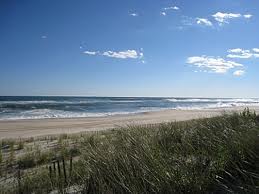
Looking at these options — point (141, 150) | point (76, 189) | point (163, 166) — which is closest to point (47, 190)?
point (76, 189)

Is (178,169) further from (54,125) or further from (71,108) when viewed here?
(71,108)

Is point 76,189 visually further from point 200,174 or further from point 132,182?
point 200,174

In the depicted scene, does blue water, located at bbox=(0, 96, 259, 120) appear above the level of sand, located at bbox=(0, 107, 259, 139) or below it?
above

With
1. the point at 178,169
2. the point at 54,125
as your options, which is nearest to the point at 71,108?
the point at 54,125

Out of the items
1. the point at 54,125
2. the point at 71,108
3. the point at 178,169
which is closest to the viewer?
the point at 178,169

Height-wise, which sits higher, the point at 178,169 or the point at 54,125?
the point at 178,169

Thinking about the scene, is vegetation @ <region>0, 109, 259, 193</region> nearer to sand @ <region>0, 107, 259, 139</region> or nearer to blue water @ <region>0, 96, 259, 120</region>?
sand @ <region>0, 107, 259, 139</region>

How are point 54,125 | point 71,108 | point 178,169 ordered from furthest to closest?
point 71,108, point 54,125, point 178,169

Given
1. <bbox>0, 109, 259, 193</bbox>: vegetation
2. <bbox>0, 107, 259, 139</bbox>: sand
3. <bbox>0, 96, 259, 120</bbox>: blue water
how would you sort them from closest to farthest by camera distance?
<bbox>0, 109, 259, 193</bbox>: vegetation, <bbox>0, 107, 259, 139</bbox>: sand, <bbox>0, 96, 259, 120</bbox>: blue water

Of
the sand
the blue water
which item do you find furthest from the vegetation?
the blue water

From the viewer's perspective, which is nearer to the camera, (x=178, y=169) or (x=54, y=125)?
(x=178, y=169)

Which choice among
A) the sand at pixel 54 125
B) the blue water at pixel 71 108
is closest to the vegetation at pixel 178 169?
the sand at pixel 54 125

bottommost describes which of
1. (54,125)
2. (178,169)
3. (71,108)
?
(54,125)

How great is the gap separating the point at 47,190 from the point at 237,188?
2725mm
